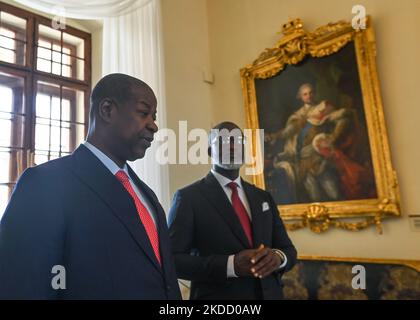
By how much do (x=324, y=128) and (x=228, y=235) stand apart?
1.78m

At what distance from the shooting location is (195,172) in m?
3.30

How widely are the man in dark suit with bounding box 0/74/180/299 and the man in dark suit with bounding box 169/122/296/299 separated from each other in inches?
14.9

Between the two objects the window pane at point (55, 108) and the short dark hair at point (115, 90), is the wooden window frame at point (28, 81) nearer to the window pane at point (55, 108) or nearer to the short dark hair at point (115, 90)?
the window pane at point (55, 108)

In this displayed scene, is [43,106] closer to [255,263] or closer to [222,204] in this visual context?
[222,204]

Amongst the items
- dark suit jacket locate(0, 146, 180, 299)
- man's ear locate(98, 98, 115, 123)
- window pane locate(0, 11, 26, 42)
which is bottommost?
dark suit jacket locate(0, 146, 180, 299)

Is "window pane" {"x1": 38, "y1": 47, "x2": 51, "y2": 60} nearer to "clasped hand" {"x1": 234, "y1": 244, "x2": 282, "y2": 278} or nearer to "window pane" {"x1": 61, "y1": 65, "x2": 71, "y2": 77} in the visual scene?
"window pane" {"x1": 61, "y1": 65, "x2": 71, "y2": 77}

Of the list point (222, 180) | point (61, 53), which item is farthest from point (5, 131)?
point (222, 180)

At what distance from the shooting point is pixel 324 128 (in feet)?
9.15

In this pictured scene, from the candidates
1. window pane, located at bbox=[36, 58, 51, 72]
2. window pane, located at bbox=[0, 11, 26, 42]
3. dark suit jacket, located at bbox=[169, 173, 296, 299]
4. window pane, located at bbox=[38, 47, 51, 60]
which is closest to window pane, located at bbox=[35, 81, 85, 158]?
window pane, located at bbox=[36, 58, 51, 72]

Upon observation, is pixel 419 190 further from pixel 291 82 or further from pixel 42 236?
pixel 42 236

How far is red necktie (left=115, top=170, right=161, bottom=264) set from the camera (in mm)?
969

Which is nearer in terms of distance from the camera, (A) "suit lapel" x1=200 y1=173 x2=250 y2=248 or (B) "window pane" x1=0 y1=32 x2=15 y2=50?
(A) "suit lapel" x1=200 y1=173 x2=250 y2=248

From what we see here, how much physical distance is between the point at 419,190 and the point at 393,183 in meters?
0.18
